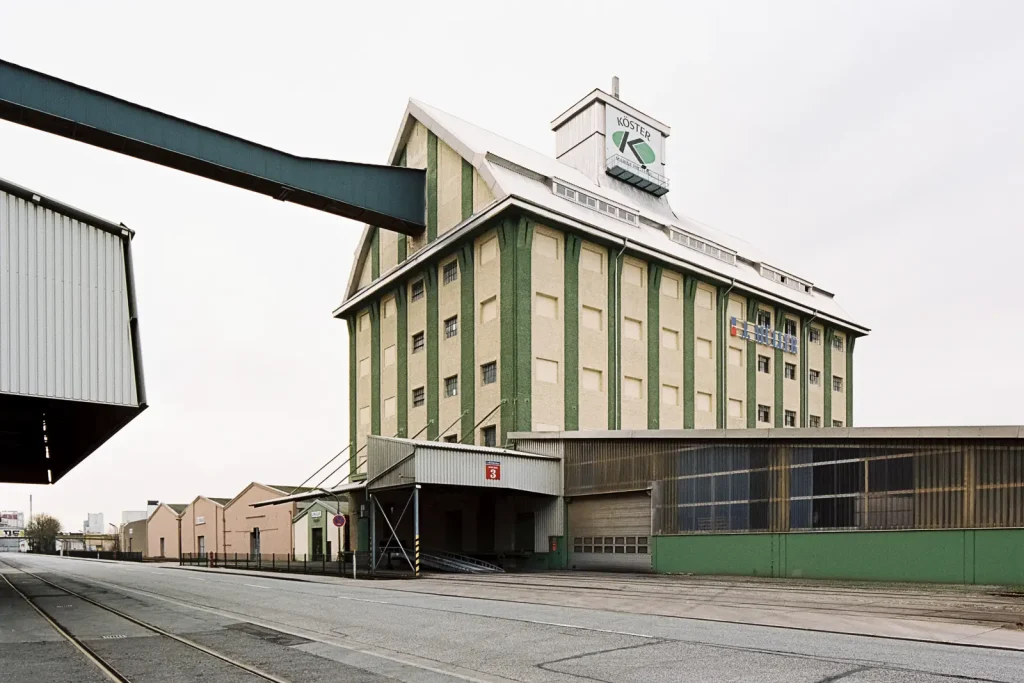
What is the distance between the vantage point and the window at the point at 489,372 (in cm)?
4148

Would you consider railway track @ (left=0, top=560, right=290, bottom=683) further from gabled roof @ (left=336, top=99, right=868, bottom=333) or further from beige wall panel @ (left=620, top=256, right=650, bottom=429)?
beige wall panel @ (left=620, top=256, right=650, bottom=429)

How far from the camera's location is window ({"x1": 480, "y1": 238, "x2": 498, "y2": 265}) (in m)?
41.9

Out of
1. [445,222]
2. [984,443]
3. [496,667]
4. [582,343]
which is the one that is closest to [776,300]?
[582,343]

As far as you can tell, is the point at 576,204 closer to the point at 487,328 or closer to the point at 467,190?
the point at 467,190

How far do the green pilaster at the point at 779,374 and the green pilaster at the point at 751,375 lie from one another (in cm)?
227

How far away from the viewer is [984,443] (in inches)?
874

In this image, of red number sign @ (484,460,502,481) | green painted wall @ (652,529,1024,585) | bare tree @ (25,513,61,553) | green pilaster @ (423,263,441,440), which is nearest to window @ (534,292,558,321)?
green pilaster @ (423,263,441,440)

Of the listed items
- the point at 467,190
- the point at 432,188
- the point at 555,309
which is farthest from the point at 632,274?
the point at 432,188

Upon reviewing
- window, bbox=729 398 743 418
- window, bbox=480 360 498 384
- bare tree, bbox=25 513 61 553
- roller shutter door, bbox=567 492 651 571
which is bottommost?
bare tree, bbox=25 513 61 553

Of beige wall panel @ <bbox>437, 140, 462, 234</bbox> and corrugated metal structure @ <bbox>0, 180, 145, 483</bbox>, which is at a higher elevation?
beige wall panel @ <bbox>437, 140, 462, 234</bbox>

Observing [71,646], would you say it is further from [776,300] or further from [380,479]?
[776,300]

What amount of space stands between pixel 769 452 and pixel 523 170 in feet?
72.2

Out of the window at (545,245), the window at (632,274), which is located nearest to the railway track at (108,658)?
the window at (545,245)

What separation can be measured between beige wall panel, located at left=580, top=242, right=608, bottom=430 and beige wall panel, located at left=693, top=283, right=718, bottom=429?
7.55 metres
